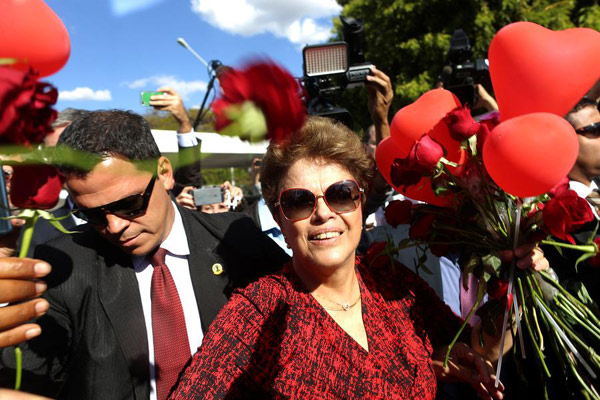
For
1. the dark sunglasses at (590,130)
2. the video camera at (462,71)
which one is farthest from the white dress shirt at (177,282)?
the video camera at (462,71)

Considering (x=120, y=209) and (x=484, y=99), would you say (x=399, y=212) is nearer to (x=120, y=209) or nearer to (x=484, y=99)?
(x=120, y=209)

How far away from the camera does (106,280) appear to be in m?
1.81

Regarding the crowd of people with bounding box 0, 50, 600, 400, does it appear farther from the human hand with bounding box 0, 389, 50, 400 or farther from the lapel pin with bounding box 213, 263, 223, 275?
the human hand with bounding box 0, 389, 50, 400

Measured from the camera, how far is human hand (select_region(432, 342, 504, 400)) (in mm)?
1678

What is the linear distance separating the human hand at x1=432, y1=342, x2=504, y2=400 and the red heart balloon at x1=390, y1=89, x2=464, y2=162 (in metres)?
0.84

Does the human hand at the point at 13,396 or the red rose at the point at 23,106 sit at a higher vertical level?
the red rose at the point at 23,106

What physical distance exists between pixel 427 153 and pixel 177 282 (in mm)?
1272

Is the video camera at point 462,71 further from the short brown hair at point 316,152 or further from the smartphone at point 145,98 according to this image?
the smartphone at point 145,98

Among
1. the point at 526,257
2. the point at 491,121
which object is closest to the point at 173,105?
the point at 491,121

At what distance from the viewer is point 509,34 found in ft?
4.29

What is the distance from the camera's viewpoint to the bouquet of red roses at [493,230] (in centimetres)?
137

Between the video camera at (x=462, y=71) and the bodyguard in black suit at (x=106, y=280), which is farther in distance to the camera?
the video camera at (x=462, y=71)

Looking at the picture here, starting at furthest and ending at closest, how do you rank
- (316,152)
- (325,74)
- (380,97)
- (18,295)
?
(380,97), (325,74), (316,152), (18,295)

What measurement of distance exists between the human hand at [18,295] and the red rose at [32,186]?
17 centimetres
